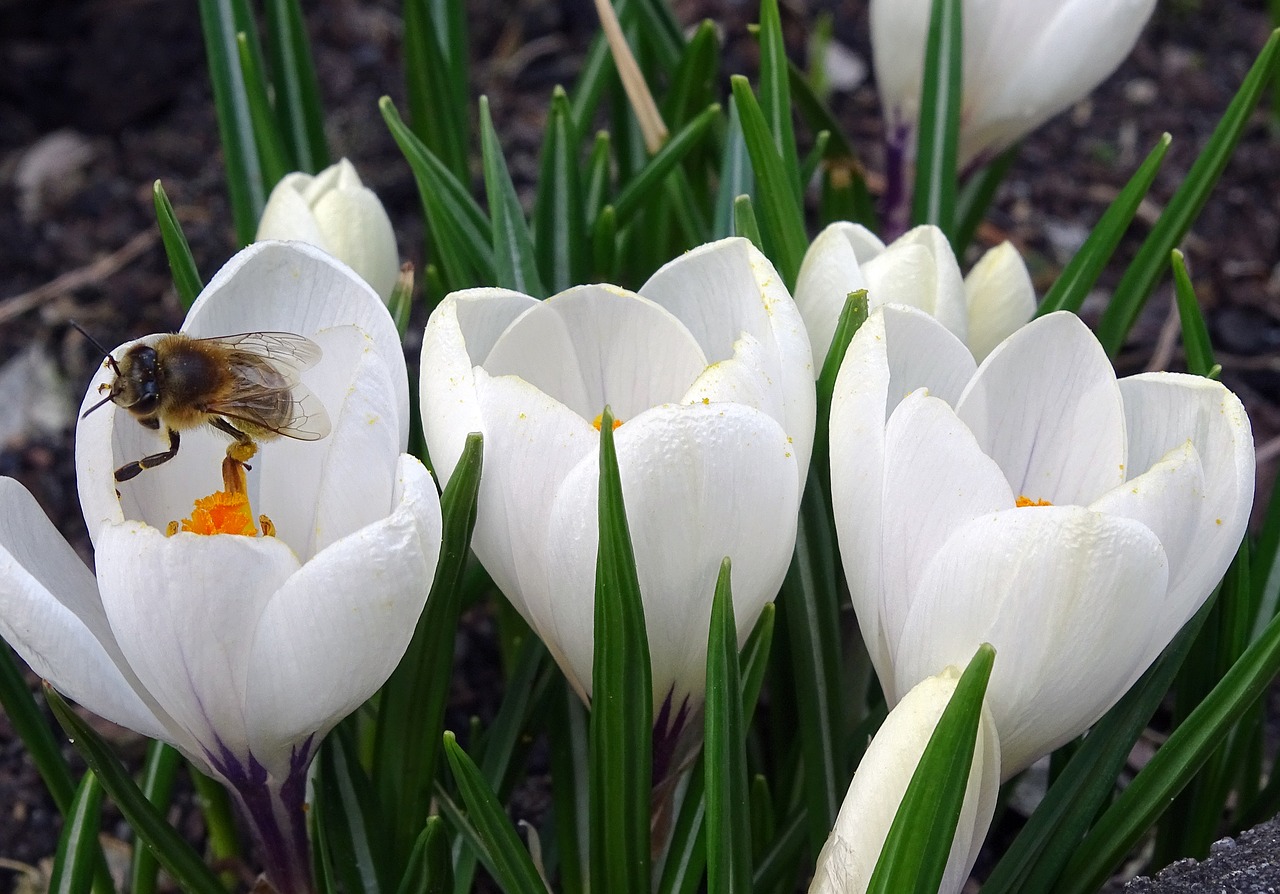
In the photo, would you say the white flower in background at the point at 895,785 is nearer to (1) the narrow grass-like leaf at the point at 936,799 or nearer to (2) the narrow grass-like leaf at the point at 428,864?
(1) the narrow grass-like leaf at the point at 936,799

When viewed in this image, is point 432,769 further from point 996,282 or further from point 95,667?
point 996,282

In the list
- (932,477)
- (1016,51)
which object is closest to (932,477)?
(932,477)

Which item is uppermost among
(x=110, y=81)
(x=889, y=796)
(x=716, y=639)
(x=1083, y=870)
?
(x=110, y=81)

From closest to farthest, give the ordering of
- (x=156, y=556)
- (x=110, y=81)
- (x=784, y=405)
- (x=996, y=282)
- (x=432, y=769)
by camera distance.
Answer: (x=156, y=556)
(x=784, y=405)
(x=432, y=769)
(x=996, y=282)
(x=110, y=81)

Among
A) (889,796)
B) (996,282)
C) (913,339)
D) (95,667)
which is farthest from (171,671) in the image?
(996,282)

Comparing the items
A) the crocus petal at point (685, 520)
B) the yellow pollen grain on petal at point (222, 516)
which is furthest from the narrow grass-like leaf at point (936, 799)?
the yellow pollen grain on petal at point (222, 516)

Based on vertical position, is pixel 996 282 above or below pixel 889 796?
above
